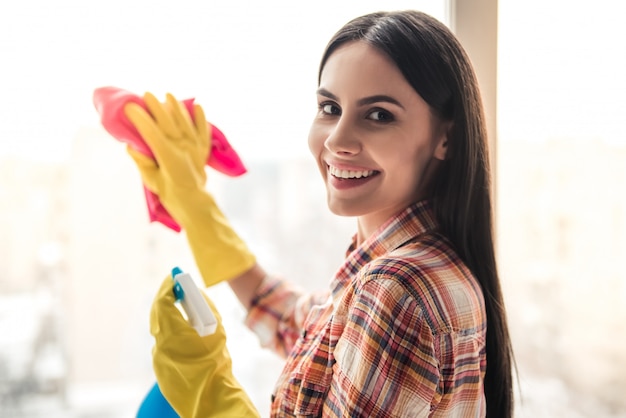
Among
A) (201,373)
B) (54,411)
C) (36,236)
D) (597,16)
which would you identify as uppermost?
(597,16)

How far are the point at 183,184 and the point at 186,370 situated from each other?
0.92ft

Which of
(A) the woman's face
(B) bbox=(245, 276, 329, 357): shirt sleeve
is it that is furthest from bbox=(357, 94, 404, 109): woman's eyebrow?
(B) bbox=(245, 276, 329, 357): shirt sleeve

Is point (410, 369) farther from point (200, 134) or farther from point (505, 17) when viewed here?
point (505, 17)

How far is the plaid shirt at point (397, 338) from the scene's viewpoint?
2.62 ft

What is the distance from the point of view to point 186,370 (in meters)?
0.90

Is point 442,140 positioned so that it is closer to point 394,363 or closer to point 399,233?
point 399,233

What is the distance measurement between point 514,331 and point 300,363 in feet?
2.02

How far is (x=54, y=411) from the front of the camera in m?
1.17

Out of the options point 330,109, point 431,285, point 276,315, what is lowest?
point 276,315

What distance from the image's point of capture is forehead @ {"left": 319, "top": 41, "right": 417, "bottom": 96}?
0.88m

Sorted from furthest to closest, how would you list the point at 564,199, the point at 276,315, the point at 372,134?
the point at 564,199 → the point at 276,315 → the point at 372,134

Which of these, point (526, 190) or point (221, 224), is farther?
point (526, 190)

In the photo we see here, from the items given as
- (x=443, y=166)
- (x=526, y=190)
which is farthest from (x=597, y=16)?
(x=443, y=166)

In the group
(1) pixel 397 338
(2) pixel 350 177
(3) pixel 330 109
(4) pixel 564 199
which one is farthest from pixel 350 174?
(4) pixel 564 199
